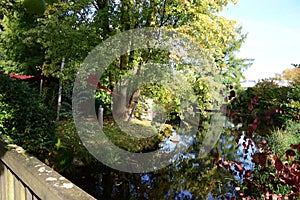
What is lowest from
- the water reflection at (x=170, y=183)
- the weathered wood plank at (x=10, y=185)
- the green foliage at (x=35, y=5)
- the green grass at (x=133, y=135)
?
the water reflection at (x=170, y=183)

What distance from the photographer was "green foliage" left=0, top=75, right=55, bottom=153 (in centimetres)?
230

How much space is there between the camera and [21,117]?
2.40m

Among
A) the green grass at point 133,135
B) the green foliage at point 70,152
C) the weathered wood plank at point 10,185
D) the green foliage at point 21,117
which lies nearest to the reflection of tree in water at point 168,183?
the green foliage at point 70,152

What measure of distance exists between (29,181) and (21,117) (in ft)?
5.16

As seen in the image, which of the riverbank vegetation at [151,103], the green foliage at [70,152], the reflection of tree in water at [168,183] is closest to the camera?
the green foliage at [70,152]

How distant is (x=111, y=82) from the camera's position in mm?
8547

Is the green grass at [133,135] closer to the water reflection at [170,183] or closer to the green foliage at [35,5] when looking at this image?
the water reflection at [170,183]

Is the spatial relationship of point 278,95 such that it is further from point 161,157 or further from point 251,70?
point 251,70

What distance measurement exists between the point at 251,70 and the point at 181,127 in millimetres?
16285

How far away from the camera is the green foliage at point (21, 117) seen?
230 centimetres

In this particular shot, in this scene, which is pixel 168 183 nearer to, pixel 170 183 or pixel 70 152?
pixel 170 183

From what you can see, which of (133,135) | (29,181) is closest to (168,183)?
(133,135)

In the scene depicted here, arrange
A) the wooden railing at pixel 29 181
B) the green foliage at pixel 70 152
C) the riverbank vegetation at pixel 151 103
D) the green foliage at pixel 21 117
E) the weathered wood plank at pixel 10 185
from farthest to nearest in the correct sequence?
the riverbank vegetation at pixel 151 103, the green foliage at pixel 70 152, the green foliage at pixel 21 117, the weathered wood plank at pixel 10 185, the wooden railing at pixel 29 181

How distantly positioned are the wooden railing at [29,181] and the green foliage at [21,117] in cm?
95
